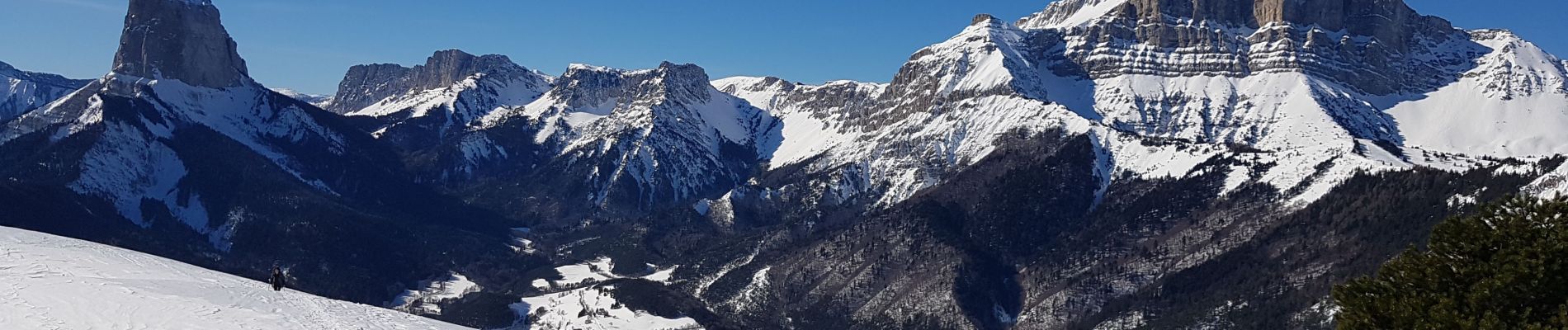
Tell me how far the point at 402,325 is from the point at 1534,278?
40.0 m

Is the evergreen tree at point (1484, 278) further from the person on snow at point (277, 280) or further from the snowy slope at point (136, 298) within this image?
the person on snow at point (277, 280)

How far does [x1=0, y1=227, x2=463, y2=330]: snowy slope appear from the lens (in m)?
Result: 41.5

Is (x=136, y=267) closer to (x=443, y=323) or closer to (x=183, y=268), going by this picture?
(x=183, y=268)

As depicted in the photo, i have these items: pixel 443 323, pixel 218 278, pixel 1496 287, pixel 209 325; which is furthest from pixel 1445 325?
pixel 218 278

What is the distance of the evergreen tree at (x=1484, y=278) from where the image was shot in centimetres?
4444

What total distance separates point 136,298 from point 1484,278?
156 feet

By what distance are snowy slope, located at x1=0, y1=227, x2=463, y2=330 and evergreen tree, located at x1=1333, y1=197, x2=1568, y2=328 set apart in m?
35.8

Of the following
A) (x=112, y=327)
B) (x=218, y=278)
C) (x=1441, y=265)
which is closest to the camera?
(x=112, y=327)

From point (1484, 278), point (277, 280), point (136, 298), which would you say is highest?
point (136, 298)

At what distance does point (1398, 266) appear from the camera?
49625 mm

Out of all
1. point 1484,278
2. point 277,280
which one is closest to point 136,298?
point 277,280

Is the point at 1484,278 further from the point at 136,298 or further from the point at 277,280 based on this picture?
the point at 136,298

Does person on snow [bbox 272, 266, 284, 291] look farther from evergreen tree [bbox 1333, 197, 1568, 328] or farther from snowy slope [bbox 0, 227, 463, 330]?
evergreen tree [bbox 1333, 197, 1568, 328]

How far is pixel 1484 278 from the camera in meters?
45.7
